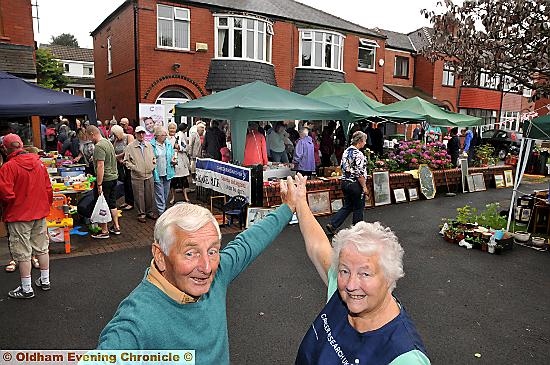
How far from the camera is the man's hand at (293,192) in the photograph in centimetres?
255

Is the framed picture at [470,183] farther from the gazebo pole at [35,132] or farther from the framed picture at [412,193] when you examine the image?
the gazebo pole at [35,132]

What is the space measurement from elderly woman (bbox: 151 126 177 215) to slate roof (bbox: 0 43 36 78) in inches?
219

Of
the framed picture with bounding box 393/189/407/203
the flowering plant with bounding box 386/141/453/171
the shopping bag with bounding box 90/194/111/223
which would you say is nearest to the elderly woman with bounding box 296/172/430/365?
the shopping bag with bounding box 90/194/111/223

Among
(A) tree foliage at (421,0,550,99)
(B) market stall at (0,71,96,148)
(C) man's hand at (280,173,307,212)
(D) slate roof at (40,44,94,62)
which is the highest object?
(D) slate roof at (40,44,94,62)

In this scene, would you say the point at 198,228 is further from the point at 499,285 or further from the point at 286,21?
the point at 286,21

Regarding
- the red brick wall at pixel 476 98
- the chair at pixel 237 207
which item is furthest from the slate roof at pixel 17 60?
the red brick wall at pixel 476 98

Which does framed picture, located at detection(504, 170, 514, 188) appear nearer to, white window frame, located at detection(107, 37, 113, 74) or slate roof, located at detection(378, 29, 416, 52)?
slate roof, located at detection(378, 29, 416, 52)

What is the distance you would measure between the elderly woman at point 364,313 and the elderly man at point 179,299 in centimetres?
48

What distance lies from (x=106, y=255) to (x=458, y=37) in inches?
297

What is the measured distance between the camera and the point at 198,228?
5.32 ft

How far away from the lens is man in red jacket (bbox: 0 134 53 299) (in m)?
4.51

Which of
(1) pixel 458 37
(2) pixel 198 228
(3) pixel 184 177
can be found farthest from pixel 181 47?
(2) pixel 198 228

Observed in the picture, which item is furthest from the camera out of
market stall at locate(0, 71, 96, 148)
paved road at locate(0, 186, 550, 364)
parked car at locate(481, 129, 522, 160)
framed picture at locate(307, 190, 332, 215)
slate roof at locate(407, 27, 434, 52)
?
slate roof at locate(407, 27, 434, 52)

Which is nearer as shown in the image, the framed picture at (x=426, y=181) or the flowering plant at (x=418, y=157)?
the framed picture at (x=426, y=181)
